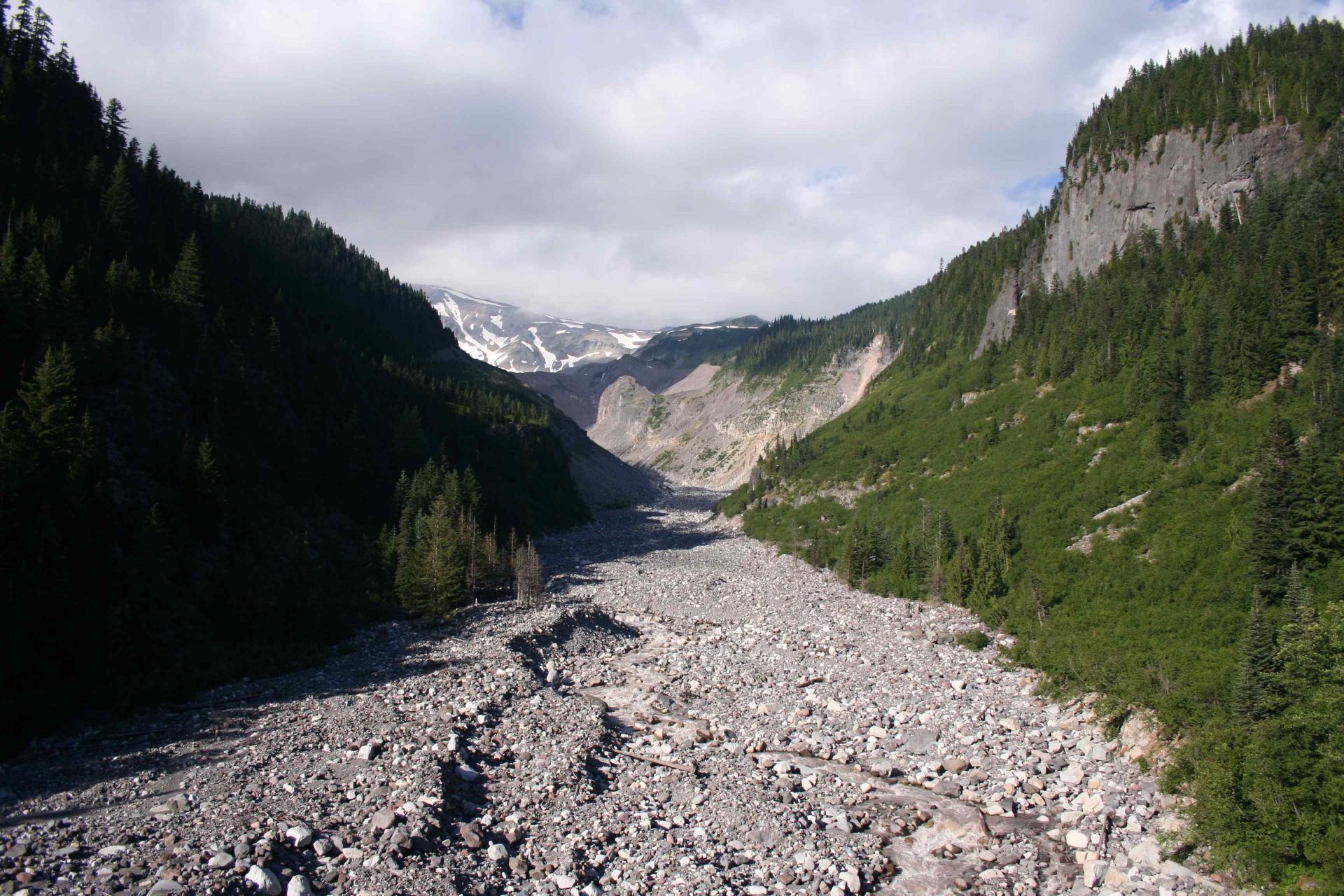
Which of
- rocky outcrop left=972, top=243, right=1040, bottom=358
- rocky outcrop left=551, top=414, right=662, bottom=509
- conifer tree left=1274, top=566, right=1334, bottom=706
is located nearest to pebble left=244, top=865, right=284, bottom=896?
conifer tree left=1274, top=566, right=1334, bottom=706

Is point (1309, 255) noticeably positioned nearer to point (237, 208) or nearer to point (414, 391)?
point (414, 391)

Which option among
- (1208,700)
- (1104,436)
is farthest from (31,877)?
(1104,436)

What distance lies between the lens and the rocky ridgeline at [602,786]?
45.3 ft

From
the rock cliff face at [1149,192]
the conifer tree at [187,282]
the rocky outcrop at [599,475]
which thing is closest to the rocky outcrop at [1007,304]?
the rock cliff face at [1149,192]

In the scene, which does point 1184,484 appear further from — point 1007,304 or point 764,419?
point 764,419

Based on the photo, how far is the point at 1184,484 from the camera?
109ft

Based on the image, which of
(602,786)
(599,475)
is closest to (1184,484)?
(602,786)

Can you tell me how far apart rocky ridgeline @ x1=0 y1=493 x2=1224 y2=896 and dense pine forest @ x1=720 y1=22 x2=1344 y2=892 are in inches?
98.7

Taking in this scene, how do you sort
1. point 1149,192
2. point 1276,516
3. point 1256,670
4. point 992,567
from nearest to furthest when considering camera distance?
point 1256,670 → point 1276,516 → point 992,567 → point 1149,192

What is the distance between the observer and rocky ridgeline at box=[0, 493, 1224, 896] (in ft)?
45.3

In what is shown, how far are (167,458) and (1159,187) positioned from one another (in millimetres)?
85167

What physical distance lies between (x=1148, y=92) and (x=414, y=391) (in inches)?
3699

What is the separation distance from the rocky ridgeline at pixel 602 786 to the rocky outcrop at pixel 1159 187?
5308cm

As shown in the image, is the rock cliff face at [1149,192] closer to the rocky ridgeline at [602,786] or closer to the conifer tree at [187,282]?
the rocky ridgeline at [602,786]
